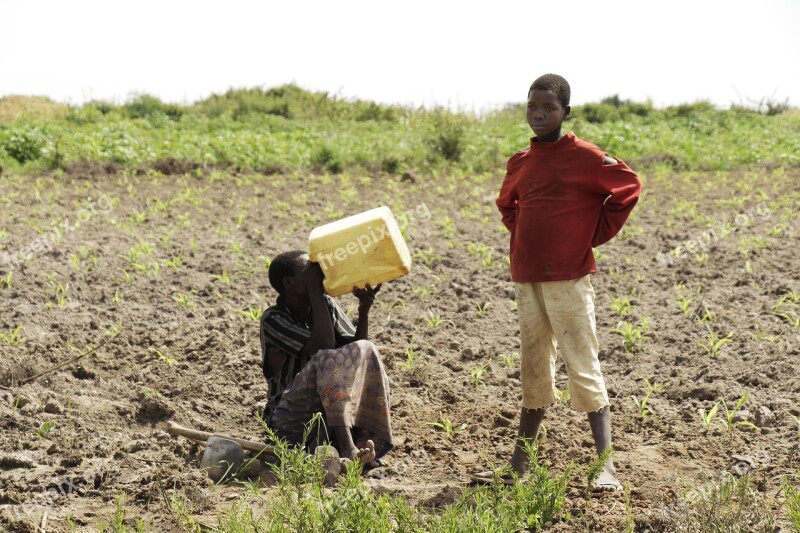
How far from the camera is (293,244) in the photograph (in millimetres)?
8797

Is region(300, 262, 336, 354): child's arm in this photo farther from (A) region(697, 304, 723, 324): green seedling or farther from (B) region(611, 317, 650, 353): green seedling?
(A) region(697, 304, 723, 324): green seedling

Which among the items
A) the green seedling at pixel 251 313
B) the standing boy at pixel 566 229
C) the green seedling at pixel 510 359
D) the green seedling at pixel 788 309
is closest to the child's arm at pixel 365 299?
the standing boy at pixel 566 229

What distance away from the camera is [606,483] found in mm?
3570

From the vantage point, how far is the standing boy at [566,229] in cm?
361

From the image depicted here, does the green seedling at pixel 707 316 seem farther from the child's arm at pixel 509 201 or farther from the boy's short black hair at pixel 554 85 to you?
the boy's short black hair at pixel 554 85

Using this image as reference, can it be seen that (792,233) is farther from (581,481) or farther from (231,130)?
(231,130)

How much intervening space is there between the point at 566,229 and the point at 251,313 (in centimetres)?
306

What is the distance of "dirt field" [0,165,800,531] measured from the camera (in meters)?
Result: 3.84

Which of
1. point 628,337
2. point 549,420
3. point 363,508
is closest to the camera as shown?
point 363,508

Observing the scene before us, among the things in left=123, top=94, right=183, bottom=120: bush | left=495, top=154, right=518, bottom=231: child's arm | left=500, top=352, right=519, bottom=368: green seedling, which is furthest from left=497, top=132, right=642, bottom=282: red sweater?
left=123, top=94, right=183, bottom=120: bush

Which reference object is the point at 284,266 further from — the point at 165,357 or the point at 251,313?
the point at 251,313

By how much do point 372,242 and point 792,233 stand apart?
6.36m

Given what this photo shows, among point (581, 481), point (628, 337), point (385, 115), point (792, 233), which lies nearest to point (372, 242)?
point (581, 481)

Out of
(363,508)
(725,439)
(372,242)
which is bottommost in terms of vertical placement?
(725,439)
